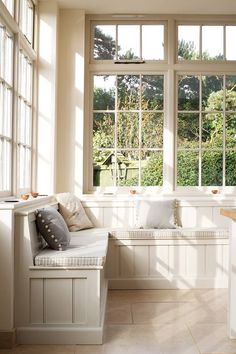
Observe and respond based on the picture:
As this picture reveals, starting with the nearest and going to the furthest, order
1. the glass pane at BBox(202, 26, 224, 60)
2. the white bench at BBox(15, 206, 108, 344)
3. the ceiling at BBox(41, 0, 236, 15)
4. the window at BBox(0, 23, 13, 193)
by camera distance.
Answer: the white bench at BBox(15, 206, 108, 344) → the window at BBox(0, 23, 13, 193) → the ceiling at BBox(41, 0, 236, 15) → the glass pane at BBox(202, 26, 224, 60)

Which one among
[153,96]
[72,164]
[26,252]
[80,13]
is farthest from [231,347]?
[80,13]

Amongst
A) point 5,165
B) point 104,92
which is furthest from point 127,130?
point 5,165

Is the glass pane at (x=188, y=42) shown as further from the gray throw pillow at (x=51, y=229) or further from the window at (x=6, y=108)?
the gray throw pillow at (x=51, y=229)

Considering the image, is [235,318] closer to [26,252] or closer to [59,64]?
[26,252]

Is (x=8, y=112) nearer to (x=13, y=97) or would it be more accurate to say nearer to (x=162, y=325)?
(x=13, y=97)

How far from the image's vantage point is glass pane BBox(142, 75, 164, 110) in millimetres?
5414

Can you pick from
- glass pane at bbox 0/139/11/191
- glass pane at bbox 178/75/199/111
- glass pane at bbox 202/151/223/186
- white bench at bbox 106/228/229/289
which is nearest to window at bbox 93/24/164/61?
glass pane at bbox 178/75/199/111

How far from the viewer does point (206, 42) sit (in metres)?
5.39

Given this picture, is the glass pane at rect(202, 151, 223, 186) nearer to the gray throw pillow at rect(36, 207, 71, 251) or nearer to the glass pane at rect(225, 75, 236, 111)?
the glass pane at rect(225, 75, 236, 111)

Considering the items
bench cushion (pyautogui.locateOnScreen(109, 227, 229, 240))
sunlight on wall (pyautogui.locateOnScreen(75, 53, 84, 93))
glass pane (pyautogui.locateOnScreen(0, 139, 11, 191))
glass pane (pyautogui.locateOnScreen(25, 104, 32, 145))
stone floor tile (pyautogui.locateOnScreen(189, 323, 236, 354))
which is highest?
sunlight on wall (pyautogui.locateOnScreen(75, 53, 84, 93))

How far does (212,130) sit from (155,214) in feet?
4.49

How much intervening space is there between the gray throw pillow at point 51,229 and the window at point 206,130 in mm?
2308

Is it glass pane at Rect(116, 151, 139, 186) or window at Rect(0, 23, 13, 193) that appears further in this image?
glass pane at Rect(116, 151, 139, 186)

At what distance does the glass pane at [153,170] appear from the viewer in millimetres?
5395
